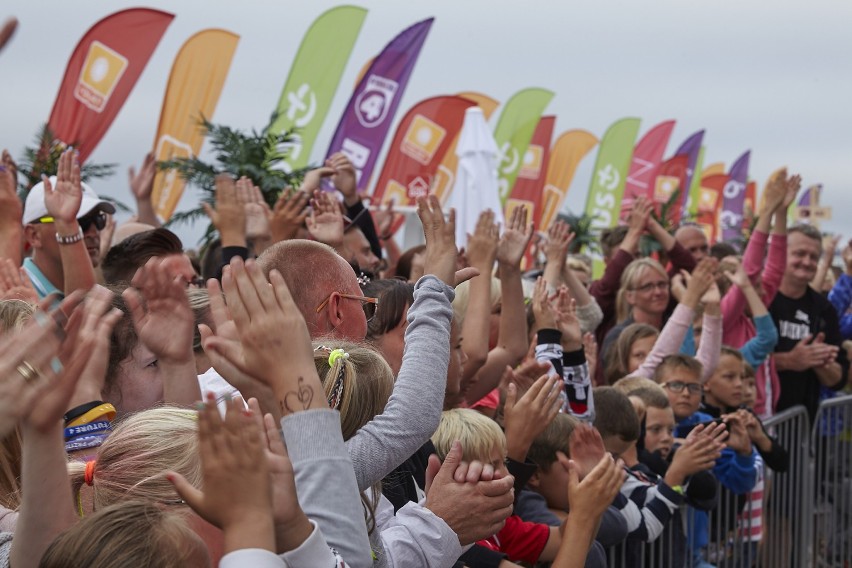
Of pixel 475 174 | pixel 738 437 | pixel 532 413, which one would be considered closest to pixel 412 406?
pixel 532 413

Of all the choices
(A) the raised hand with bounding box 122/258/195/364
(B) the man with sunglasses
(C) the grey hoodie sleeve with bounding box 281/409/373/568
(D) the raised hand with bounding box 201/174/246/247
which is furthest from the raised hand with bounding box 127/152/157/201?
(C) the grey hoodie sleeve with bounding box 281/409/373/568

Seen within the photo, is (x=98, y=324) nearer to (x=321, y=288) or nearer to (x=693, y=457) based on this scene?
(x=321, y=288)

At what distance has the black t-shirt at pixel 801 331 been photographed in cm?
835

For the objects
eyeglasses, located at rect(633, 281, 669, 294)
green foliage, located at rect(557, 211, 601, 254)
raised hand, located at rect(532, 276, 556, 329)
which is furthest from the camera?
green foliage, located at rect(557, 211, 601, 254)

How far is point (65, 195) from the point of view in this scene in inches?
181

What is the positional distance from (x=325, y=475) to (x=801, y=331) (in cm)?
695

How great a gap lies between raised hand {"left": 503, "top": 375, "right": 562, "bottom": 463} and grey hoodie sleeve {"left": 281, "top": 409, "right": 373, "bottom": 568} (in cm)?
128

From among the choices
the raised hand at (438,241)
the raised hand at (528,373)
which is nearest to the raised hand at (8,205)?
the raised hand at (438,241)

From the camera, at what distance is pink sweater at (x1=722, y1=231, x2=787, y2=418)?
7.66m

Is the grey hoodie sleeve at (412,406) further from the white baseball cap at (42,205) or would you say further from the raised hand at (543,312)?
the white baseball cap at (42,205)

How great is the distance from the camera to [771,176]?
28.1ft

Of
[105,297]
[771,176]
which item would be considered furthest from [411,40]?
[105,297]

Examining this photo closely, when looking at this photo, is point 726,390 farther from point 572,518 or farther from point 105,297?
point 105,297

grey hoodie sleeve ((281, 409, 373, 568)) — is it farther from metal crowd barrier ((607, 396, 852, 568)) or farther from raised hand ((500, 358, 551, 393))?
metal crowd barrier ((607, 396, 852, 568))
